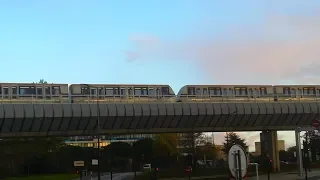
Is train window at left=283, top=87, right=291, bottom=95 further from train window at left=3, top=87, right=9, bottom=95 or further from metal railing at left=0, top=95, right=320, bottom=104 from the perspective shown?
train window at left=3, top=87, right=9, bottom=95

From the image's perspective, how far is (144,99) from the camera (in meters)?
58.1

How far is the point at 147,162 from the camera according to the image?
128m

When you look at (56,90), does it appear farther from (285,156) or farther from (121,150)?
(285,156)

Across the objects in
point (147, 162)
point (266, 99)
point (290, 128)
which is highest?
point (266, 99)

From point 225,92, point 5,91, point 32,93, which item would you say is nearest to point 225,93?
point 225,92

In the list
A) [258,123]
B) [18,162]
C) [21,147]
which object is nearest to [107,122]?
A: [258,123]

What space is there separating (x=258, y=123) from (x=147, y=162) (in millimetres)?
67582

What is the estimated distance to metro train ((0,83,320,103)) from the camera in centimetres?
5409

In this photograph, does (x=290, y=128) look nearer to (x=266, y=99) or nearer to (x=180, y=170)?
(x=266, y=99)

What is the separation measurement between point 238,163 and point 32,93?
157ft

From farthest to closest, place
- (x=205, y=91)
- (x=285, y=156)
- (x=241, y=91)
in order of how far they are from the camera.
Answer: (x=285, y=156) → (x=241, y=91) → (x=205, y=91)

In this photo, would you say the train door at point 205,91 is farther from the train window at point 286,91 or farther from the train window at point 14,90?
the train window at point 14,90

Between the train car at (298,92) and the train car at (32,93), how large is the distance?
101 feet

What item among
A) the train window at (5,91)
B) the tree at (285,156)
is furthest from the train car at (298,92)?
the tree at (285,156)
